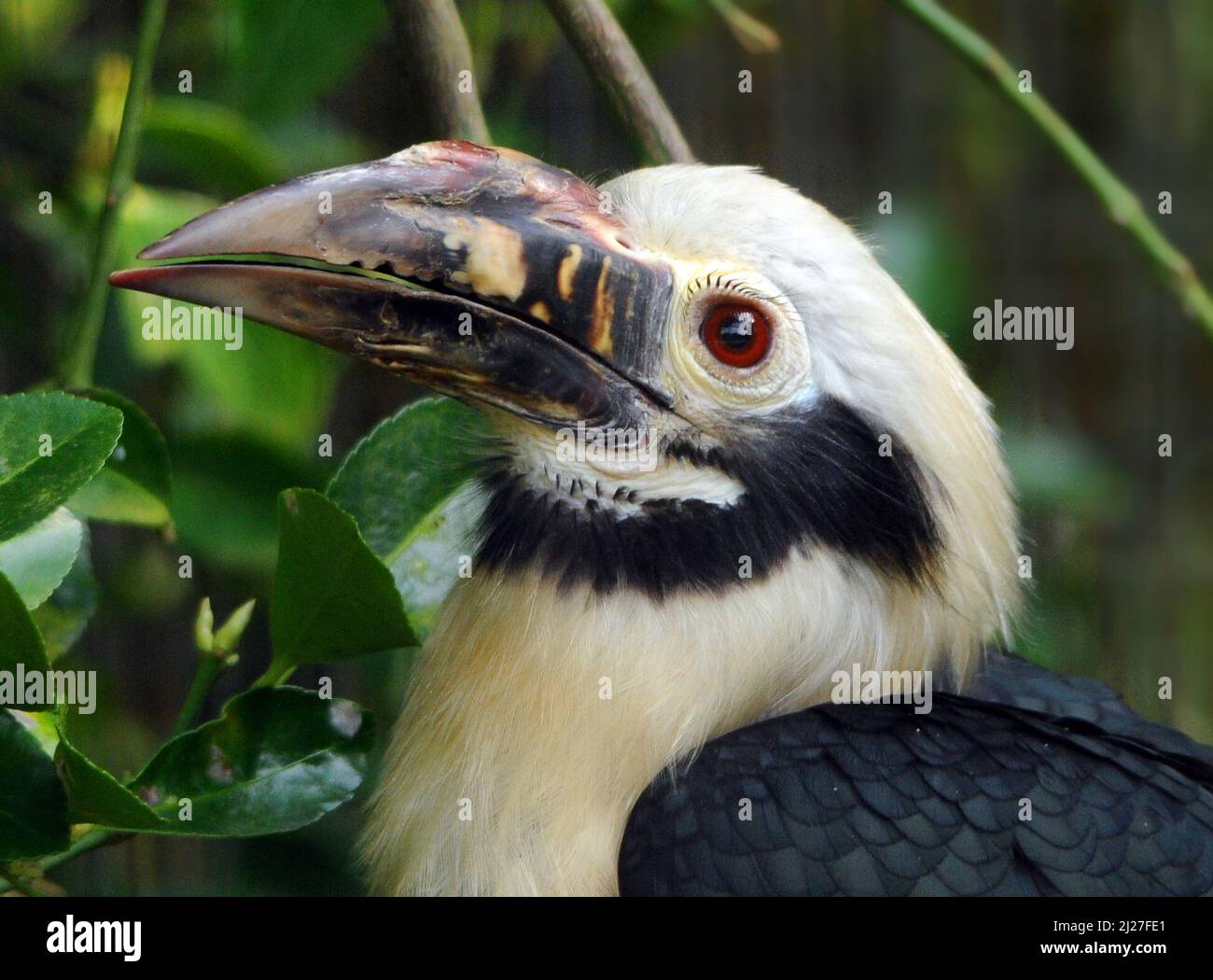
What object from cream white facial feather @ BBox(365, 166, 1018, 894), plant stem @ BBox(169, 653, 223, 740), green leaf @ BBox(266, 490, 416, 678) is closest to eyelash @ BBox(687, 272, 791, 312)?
cream white facial feather @ BBox(365, 166, 1018, 894)

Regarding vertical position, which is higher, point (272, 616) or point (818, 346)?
point (818, 346)

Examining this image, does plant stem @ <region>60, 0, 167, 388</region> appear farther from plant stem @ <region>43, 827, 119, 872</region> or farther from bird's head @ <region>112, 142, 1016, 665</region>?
plant stem @ <region>43, 827, 119, 872</region>

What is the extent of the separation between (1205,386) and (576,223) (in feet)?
14.2

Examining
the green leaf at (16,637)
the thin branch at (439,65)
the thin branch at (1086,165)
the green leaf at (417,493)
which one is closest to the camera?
the green leaf at (16,637)

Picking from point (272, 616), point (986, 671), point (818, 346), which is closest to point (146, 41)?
point (272, 616)

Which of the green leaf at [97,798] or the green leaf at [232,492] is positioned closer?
the green leaf at [97,798]

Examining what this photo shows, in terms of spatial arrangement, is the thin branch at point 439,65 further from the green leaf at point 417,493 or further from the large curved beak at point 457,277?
the green leaf at point 417,493

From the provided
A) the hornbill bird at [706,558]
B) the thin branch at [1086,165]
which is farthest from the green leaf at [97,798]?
the thin branch at [1086,165]

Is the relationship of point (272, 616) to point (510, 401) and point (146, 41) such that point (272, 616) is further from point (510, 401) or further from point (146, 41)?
point (146, 41)

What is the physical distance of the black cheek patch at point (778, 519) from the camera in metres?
1.84

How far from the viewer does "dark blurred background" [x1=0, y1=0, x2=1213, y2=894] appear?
2.40 m

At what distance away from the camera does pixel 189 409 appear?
3.00 metres

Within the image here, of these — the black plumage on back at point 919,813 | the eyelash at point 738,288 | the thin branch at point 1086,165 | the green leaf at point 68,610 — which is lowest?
the black plumage on back at point 919,813
